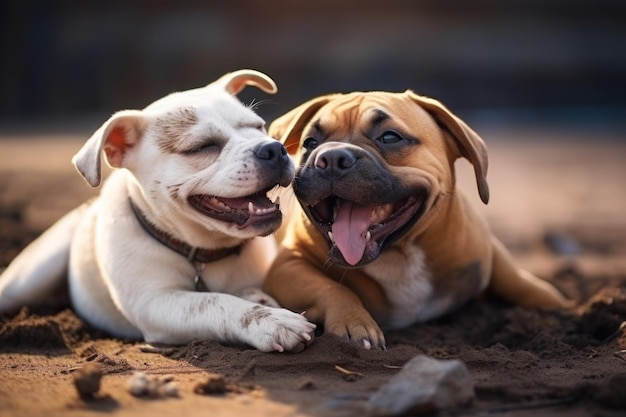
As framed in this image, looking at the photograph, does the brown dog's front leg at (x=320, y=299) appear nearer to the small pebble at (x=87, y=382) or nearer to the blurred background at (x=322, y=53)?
the small pebble at (x=87, y=382)

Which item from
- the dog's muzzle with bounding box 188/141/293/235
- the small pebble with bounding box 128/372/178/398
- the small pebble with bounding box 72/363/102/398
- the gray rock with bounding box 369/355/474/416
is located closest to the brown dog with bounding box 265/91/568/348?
the dog's muzzle with bounding box 188/141/293/235

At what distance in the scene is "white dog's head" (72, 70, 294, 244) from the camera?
479cm

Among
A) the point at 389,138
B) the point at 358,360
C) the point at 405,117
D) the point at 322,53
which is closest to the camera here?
the point at 358,360

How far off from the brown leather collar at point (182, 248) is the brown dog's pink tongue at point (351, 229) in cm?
78

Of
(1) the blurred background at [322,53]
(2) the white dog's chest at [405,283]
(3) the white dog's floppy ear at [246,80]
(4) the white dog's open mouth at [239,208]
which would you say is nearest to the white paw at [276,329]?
(4) the white dog's open mouth at [239,208]

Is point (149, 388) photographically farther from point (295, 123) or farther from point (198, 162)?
point (295, 123)

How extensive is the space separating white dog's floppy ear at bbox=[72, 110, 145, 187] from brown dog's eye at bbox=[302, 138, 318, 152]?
920 millimetres

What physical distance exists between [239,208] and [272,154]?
0.38 metres

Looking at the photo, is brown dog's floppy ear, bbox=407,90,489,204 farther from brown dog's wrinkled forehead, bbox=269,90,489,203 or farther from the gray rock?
the gray rock

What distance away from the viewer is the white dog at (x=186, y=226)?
4.76 m

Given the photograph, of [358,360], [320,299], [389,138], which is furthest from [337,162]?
[358,360]

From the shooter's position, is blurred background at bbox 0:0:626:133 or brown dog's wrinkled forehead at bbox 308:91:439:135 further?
blurred background at bbox 0:0:626:133

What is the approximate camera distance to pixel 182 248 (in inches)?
204

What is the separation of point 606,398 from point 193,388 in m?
1.69
